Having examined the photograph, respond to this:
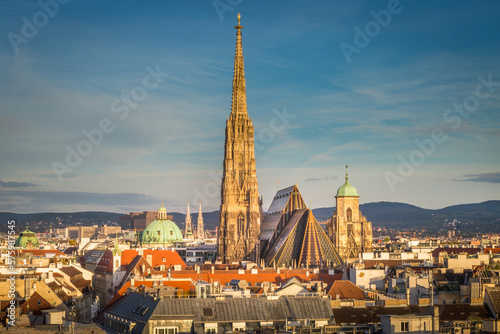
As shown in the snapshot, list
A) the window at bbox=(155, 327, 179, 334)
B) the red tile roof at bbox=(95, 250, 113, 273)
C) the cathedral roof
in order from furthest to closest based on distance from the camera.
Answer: the cathedral roof → the red tile roof at bbox=(95, 250, 113, 273) → the window at bbox=(155, 327, 179, 334)

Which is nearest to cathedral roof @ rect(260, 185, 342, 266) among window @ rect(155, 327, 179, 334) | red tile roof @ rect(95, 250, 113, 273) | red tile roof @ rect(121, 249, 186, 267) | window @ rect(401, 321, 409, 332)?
red tile roof @ rect(121, 249, 186, 267)

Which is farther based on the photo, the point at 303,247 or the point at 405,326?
the point at 303,247

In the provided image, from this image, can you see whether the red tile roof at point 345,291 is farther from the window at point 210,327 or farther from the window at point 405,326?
the window at point 405,326

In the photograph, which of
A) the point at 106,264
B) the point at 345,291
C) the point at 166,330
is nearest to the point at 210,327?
the point at 166,330

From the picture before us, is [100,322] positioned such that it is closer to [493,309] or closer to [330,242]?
[493,309]

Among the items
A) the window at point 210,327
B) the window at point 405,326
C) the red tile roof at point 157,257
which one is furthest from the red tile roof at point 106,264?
the window at point 405,326

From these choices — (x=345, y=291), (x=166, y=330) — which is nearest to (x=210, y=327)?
(x=166, y=330)

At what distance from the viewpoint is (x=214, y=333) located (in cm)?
7269

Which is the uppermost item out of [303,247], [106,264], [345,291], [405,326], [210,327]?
[303,247]

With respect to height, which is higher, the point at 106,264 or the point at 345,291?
the point at 106,264

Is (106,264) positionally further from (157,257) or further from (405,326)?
(405,326)

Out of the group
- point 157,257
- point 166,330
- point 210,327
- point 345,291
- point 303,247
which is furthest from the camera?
point 303,247

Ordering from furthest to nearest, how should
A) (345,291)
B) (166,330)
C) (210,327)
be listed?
(345,291), (166,330), (210,327)

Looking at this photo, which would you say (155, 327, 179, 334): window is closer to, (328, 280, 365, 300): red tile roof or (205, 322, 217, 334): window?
(205, 322, 217, 334): window
